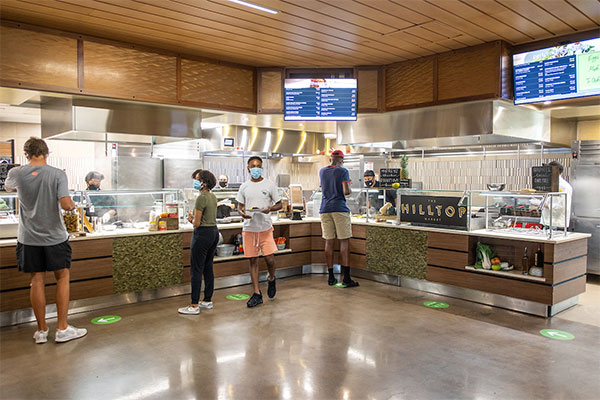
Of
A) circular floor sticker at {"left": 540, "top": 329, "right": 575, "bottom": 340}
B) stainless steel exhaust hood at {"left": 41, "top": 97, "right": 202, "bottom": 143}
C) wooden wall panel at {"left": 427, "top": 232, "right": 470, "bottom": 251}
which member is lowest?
circular floor sticker at {"left": 540, "top": 329, "right": 575, "bottom": 340}

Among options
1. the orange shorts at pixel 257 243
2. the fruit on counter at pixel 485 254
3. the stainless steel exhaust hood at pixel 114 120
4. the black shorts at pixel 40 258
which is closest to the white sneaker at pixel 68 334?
the black shorts at pixel 40 258

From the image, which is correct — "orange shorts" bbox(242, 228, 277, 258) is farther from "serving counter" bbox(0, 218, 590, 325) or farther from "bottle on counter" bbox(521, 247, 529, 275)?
"bottle on counter" bbox(521, 247, 529, 275)

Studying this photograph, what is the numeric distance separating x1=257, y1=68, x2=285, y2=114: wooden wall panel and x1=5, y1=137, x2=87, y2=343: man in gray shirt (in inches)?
128

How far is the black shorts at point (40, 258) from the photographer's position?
396cm

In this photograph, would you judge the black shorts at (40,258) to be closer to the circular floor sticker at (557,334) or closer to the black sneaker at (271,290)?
the black sneaker at (271,290)

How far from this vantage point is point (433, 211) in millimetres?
5805

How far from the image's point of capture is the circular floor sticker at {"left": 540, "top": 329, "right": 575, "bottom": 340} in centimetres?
421

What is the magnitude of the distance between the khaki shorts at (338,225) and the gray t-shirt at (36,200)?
134 inches

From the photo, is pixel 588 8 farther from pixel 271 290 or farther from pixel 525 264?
pixel 271 290

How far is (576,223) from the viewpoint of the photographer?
7.04 meters

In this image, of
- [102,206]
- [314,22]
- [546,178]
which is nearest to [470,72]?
[546,178]

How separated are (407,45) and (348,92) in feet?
3.88

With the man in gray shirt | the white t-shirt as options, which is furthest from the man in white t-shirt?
the man in gray shirt

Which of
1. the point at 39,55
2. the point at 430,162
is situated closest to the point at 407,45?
the point at 430,162
